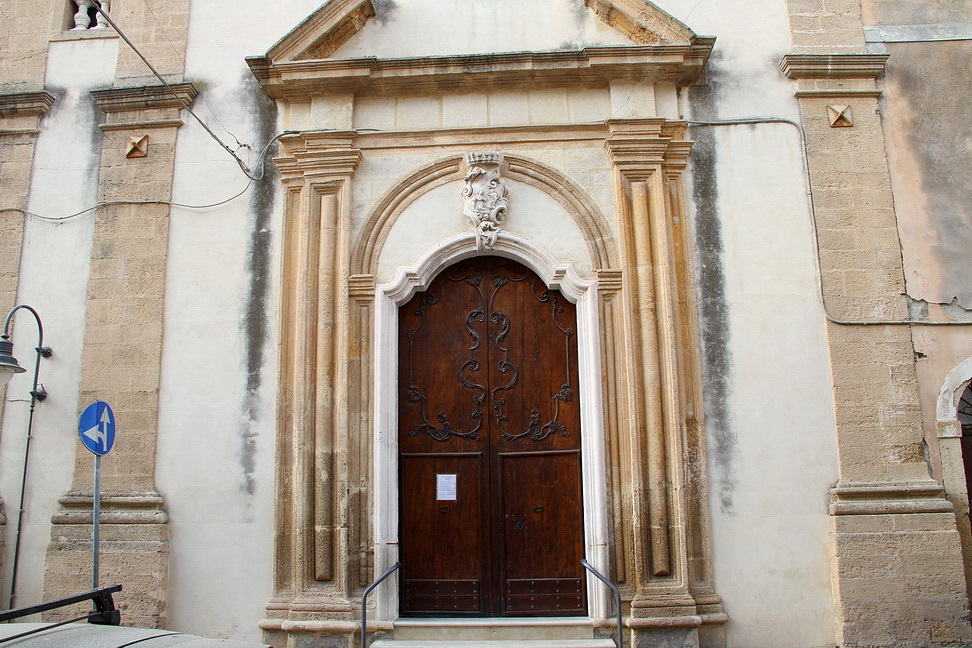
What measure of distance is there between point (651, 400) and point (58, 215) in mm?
5669

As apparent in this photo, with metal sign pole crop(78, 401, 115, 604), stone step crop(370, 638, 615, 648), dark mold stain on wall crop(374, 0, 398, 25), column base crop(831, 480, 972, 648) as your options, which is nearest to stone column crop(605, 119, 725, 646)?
stone step crop(370, 638, 615, 648)

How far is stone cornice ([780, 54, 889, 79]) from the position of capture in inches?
272

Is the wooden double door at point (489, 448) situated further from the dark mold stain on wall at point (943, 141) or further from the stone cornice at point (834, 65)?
the dark mold stain on wall at point (943, 141)

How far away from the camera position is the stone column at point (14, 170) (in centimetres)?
708

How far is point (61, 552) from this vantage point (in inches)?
248

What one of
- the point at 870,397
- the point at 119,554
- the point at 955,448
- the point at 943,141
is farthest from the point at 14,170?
the point at 955,448

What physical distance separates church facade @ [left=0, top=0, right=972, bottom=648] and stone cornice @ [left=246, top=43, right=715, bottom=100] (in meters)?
0.03

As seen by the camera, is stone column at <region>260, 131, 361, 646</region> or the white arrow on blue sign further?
stone column at <region>260, 131, 361, 646</region>

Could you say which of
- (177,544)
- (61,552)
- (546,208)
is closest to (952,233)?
(546,208)

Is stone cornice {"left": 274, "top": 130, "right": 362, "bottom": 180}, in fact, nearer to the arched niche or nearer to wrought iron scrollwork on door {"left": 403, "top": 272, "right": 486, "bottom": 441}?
wrought iron scrollwork on door {"left": 403, "top": 272, "right": 486, "bottom": 441}

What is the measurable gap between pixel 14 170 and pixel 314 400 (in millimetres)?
3843

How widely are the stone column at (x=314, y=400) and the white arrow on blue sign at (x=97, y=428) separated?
1.30 meters

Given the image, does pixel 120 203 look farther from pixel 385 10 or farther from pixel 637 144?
pixel 637 144

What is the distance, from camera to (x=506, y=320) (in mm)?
6746
